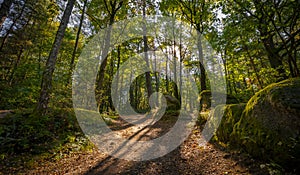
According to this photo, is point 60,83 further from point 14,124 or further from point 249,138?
point 249,138

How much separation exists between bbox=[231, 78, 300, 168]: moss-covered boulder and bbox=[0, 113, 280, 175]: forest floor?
34 cm

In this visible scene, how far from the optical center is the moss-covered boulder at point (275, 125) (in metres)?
2.84

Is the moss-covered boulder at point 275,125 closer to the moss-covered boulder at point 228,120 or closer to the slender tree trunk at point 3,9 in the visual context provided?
the moss-covered boulder at point 228,120

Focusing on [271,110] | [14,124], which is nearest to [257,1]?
[271,110]

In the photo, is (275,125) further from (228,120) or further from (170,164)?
(170,164)

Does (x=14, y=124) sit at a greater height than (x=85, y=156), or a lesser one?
greater

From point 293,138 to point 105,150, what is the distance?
5.22m

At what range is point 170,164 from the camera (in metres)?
4.43

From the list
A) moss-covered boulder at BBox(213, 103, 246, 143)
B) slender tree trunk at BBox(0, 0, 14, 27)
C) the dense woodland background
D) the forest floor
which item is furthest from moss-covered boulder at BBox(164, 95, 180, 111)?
slender tree trunk at BBox(0, 0, 14, 27)

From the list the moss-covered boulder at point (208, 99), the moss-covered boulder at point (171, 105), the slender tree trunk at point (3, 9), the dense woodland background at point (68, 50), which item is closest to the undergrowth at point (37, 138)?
the dense woodland background at point (68, 50)

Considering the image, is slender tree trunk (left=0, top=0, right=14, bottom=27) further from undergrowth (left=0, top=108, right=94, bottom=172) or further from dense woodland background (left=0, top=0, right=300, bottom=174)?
undergrowth (left=0, top=108, right=94, bottom=172)

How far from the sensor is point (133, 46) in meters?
21.0

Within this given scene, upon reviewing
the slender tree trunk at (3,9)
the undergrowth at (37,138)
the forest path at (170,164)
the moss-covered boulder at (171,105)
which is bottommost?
the forest path at (170,164)

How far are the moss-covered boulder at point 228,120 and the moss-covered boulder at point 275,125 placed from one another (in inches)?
23.0
